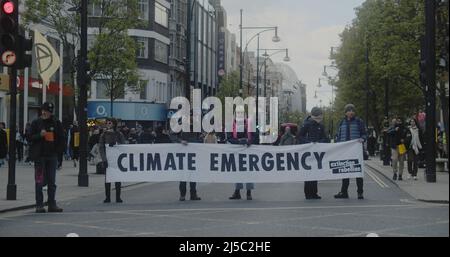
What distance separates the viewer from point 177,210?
13.9 m

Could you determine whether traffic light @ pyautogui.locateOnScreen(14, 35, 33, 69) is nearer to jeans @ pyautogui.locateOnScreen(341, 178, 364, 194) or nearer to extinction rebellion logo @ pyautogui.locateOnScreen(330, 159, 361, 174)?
extinction rebellion logo @ pyautogui.locateOnScreen(330, 159, 361, 174)

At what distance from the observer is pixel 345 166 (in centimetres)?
1658

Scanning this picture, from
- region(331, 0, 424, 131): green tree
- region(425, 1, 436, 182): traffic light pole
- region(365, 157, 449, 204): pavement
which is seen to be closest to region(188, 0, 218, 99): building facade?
region(331, 0, 424, 131): green tree

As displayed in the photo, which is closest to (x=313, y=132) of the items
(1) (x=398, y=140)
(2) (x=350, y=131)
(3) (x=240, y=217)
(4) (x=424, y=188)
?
(2) (x=350, y=131)

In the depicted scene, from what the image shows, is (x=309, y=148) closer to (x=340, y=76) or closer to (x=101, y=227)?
(x=101, y=227)

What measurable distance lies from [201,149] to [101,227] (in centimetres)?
574

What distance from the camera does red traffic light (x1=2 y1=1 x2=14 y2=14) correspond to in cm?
1491

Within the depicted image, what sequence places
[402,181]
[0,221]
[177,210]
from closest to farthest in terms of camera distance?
[0,221] → [177,210] → [402,181]

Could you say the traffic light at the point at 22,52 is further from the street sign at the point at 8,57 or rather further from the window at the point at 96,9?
the window at the point at 96,9

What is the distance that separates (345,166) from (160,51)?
5254 cm

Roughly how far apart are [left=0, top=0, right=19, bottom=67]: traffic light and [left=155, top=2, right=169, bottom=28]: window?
170 feet

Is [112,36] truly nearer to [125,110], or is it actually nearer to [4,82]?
[4,82]
